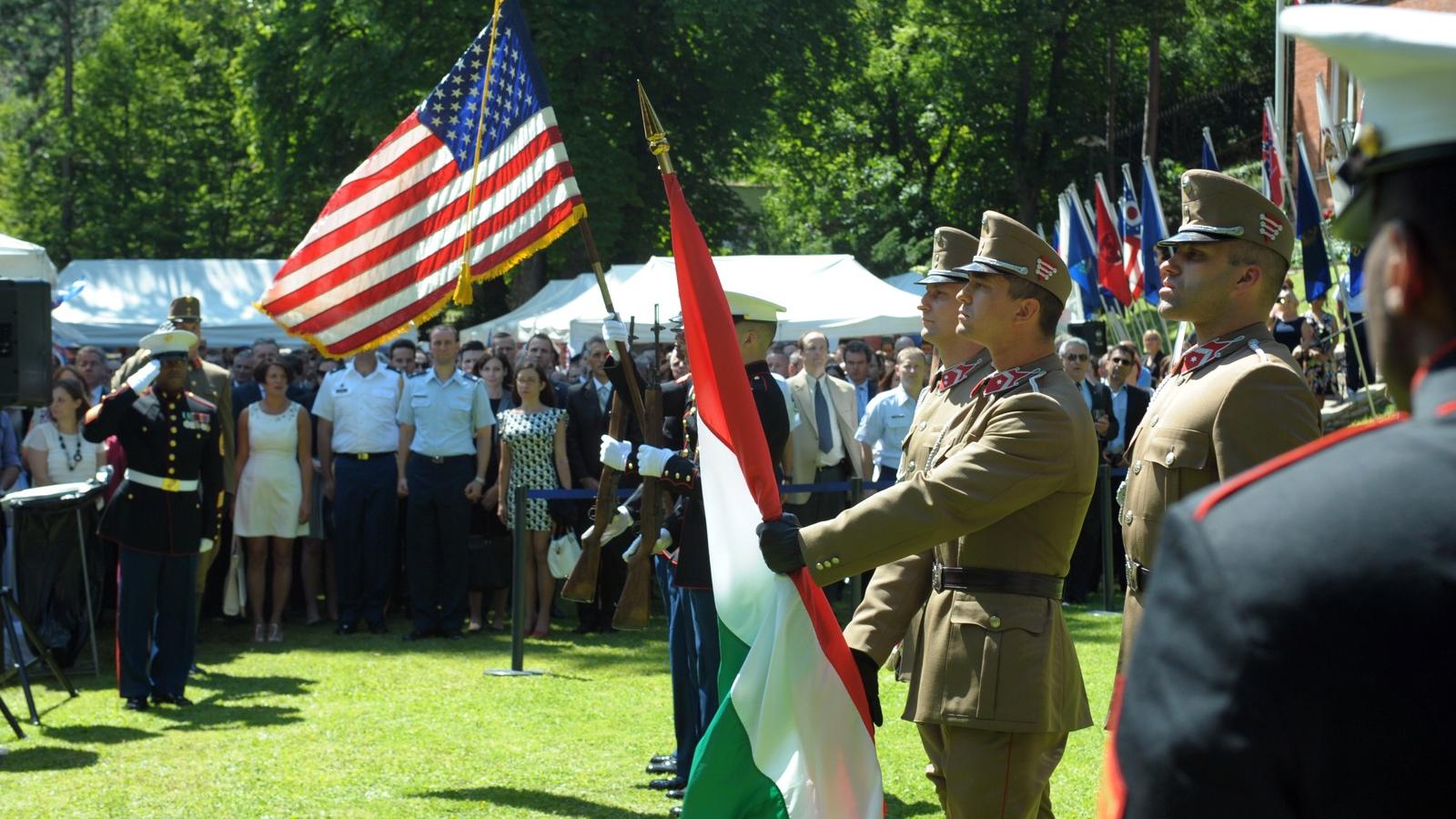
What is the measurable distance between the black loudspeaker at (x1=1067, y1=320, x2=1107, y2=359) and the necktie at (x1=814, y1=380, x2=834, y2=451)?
5558 mm

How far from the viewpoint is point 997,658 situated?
4.14m

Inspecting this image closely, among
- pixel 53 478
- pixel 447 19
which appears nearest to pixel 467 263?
pixel 53 478

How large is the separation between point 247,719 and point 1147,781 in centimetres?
818

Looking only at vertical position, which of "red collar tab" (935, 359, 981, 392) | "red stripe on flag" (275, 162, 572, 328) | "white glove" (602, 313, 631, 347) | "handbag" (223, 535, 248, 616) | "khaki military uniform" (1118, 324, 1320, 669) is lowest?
"handbag" (223, 535, 248, 616)

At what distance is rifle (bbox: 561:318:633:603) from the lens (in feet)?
23.0

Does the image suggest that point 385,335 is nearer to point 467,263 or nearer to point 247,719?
point 467,263

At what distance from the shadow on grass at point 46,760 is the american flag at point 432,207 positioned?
7.99 feet

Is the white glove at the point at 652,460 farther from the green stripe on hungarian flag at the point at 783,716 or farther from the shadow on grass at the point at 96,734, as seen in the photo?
the shadow on grass at the point at 96,734

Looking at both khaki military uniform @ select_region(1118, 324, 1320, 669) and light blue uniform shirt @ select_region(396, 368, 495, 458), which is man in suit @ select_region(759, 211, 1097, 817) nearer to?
khaki military uniform @ select_region(1118, 324, 1320, 669)

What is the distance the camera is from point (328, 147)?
33.6m

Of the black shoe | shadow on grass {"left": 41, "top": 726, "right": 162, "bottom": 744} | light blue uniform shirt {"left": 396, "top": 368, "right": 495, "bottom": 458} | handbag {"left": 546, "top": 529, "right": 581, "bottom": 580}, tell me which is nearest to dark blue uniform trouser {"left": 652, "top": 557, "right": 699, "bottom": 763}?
shadow on grass {"left": 41, "top": 726, "right": 162, "bottom": 744}

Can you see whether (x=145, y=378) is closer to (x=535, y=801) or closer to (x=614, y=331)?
(x=614, y=331)

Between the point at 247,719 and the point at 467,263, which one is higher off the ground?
the point at 467,263

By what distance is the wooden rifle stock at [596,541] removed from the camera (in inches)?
276
